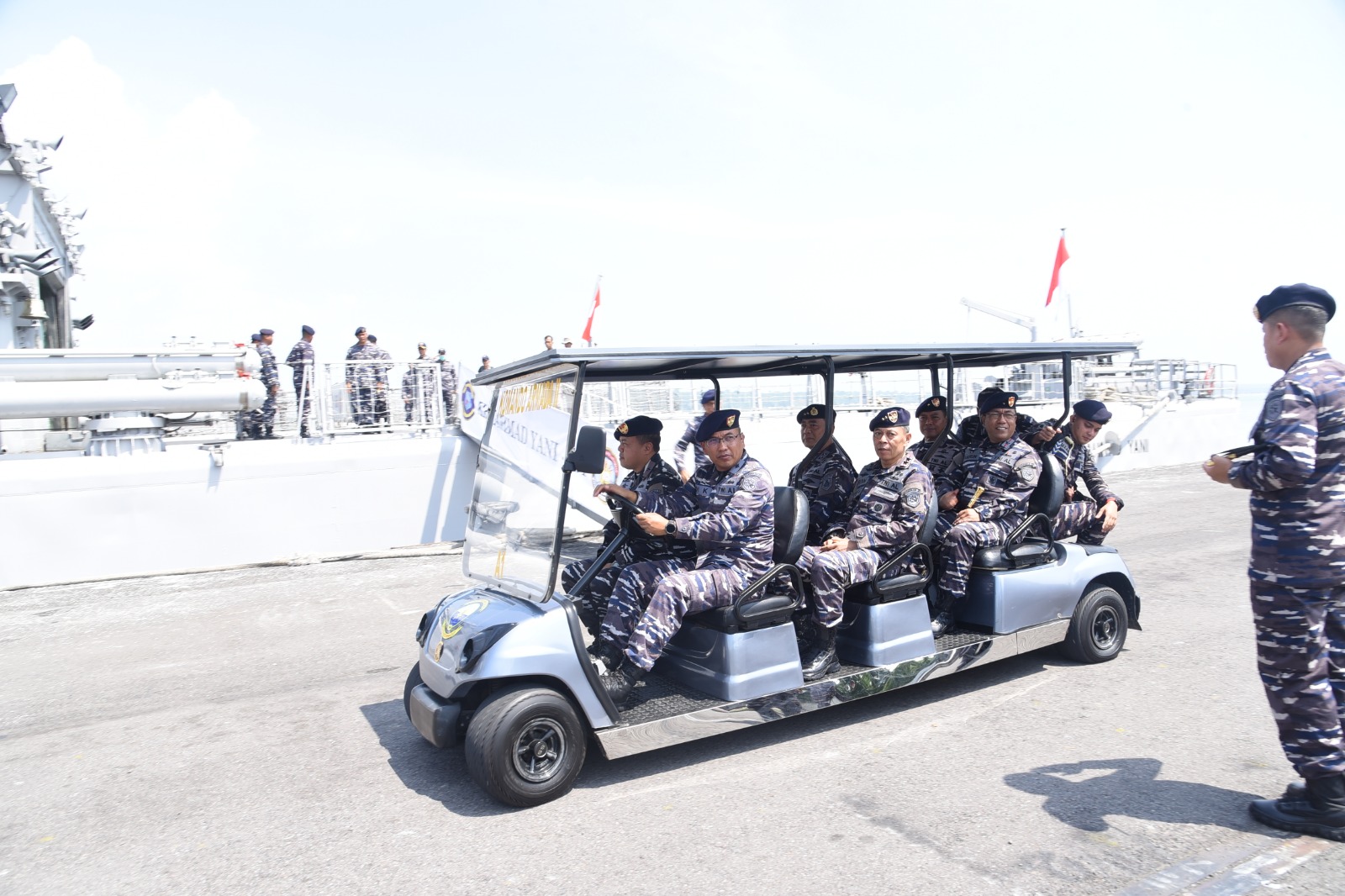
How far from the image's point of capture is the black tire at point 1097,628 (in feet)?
18.6

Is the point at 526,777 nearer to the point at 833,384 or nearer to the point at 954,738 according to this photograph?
the point at 954,738

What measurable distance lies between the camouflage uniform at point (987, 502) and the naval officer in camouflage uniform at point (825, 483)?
70cm

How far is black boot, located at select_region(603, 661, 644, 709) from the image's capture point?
412 centimetres

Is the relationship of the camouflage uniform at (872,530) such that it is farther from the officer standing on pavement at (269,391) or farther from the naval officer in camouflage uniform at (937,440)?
the officer standing on pavement at (269,391)

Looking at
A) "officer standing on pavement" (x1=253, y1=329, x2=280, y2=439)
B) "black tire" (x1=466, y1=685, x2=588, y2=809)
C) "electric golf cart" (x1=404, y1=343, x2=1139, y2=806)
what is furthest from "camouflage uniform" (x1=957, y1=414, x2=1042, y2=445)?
"officer standing on pavement" (x1=253, y1=329, x2=280, y2=439)

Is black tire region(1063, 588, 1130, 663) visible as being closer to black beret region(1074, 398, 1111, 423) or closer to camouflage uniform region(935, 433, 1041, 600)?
camouflage uniform region(935, 433, 1041, 600)

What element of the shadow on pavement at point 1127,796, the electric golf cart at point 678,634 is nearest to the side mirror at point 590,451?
the electric golf cart at point 678,634

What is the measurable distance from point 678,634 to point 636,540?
669 mm

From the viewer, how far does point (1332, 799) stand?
11.1 feet

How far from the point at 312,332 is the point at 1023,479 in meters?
10.4

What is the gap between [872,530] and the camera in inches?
198

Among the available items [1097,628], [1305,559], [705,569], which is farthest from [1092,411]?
[705,569]

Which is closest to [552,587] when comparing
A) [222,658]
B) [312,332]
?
[222,658]

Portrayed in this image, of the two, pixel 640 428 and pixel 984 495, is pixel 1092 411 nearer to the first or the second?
pixel 984 495
